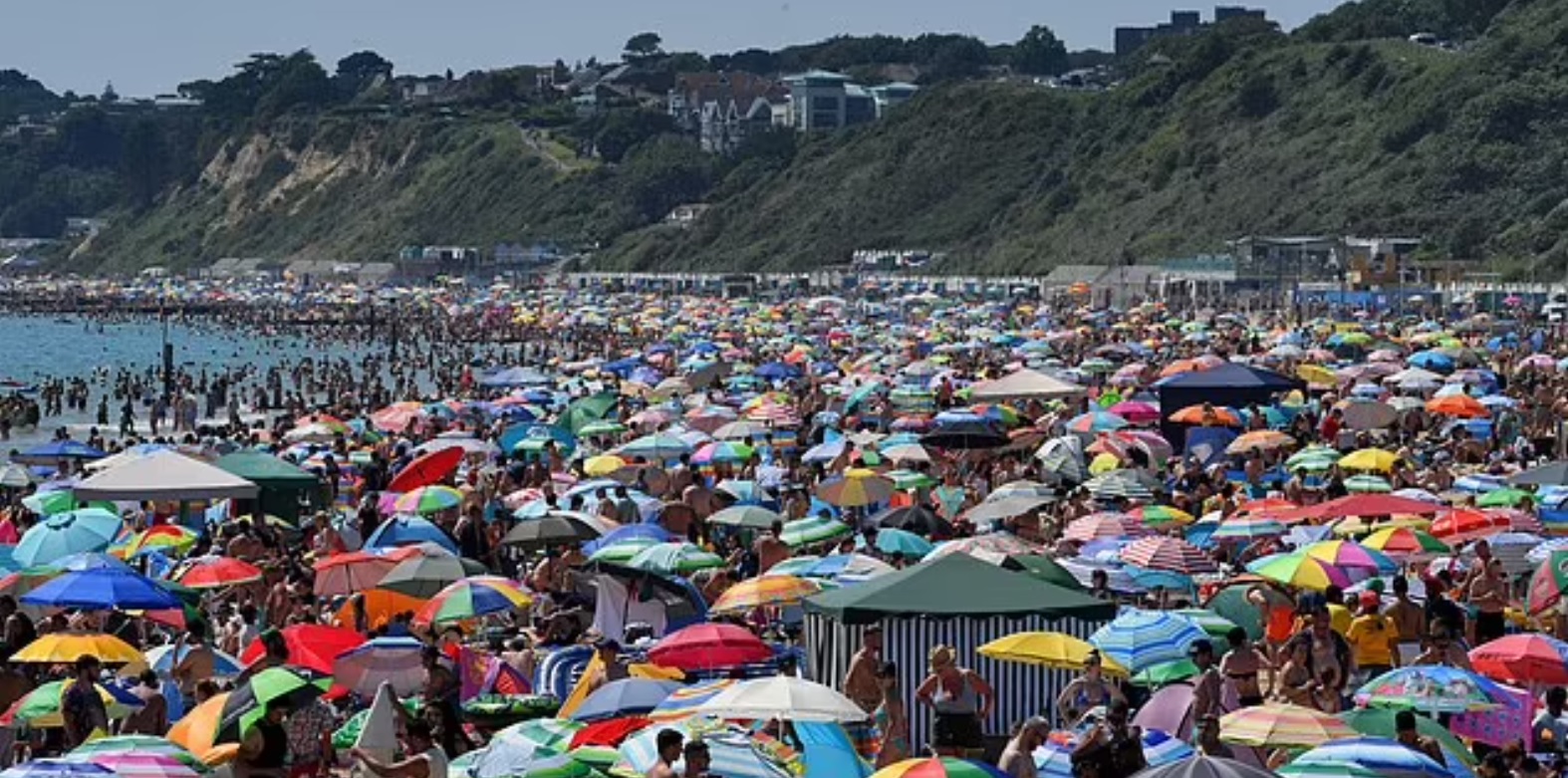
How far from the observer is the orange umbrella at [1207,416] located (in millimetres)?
23359

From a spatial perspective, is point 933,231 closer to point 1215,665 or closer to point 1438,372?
point 1438,372

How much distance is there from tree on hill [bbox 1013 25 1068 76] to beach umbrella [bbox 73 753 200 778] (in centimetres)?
16151

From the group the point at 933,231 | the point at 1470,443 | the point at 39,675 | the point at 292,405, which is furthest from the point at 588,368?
the point at 933,231

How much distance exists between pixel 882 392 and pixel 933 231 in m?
80.2

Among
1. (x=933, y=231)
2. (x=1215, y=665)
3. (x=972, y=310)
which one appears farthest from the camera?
(x=933, y=231)

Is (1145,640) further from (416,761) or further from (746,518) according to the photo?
(746,518)

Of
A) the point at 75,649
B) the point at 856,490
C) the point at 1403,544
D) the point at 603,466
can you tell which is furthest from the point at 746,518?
the point at 75,649

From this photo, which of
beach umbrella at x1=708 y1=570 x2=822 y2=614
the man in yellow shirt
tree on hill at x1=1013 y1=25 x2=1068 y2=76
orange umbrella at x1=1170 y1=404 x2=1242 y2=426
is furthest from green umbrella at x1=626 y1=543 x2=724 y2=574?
tree on hill at x1=1013 y1=25 x2=1068 y2=76

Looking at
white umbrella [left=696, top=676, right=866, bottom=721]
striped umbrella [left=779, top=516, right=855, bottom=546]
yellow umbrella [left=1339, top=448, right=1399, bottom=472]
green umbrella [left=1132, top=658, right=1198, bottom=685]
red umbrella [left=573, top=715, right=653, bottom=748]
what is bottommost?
striped umbrella [left=779, top=516, right=855, bottom=546]

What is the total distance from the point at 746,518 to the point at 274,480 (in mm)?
3941

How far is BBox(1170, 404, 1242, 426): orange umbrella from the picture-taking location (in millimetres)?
23359

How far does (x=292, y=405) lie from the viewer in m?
43.4

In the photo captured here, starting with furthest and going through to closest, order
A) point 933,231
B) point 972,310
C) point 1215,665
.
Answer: point 933,231
point 972,310
point 1215,665

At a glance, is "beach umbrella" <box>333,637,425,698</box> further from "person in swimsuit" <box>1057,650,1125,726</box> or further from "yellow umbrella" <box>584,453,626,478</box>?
"yellow umbrella" <box>584,453,626,478</box>
